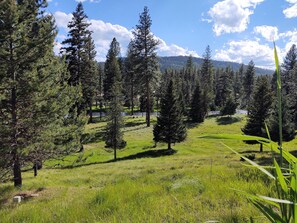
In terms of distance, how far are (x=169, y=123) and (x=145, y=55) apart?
50.6ft

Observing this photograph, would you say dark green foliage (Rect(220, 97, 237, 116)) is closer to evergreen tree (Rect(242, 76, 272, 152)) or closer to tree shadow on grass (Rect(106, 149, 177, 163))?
evergreen tree (Rect(242, 76, 272, 152))

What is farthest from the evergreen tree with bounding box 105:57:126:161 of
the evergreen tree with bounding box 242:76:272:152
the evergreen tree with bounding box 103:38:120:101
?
the evergreen tree with bounding box 103:38:120:101

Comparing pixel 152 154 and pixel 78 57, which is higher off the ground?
pixel 78 57

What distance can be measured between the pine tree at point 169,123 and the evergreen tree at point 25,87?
23.2 meters

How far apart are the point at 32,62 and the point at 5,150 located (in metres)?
4.50

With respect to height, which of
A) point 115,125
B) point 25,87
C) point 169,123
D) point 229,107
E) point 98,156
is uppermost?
point 25,87

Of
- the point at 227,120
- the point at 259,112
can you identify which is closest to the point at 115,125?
the point at 259,112

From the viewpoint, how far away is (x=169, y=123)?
1448 inches

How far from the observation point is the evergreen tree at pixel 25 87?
12.1 metres

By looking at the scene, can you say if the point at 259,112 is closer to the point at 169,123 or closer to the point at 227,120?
the point at 169,123

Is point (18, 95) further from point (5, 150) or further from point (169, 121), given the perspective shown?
point (169, 121)

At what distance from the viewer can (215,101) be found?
103750 mm

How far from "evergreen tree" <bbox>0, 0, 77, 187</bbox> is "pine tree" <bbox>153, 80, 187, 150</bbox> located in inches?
915

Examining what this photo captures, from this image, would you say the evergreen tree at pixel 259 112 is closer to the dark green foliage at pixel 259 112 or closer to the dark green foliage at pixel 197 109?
the dark green foliage at pixel 259 112
